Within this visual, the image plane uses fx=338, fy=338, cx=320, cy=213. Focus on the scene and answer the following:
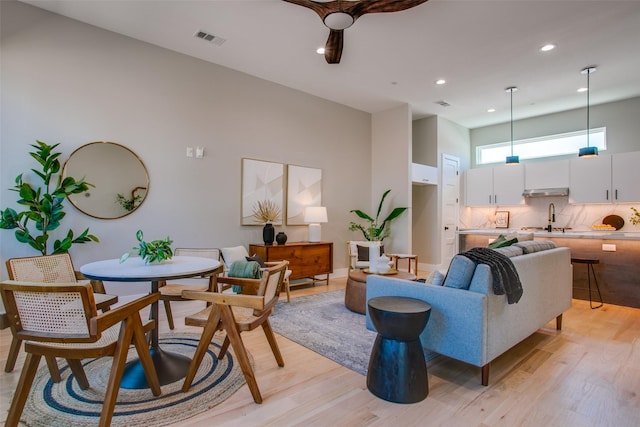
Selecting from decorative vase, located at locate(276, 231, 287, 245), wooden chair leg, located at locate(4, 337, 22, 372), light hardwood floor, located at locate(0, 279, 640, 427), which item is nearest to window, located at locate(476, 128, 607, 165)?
light hardwood floor, located at locate(0, 279, 640, 427)

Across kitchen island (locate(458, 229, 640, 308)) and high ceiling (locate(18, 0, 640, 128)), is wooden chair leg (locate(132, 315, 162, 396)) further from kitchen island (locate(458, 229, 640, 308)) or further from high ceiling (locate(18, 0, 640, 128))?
kitchen island (locate(458, 229, 640, 308))

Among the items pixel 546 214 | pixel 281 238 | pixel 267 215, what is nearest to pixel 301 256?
pixel 281 238

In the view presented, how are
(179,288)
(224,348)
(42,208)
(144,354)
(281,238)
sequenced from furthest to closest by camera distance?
(281,238) < (42,208) < (179,288) < (224,348) < (144,354)

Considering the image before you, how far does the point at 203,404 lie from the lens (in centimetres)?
204

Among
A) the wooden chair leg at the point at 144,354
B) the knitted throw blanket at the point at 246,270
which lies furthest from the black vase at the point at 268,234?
the wooden chair leg at the point at 144,354

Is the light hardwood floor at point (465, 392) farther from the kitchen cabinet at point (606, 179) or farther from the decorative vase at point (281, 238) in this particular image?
the kitchen cabinet at point (606, 179)

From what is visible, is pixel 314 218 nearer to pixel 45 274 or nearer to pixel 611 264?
pixel 45 274

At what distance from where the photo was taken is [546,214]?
6770 mm

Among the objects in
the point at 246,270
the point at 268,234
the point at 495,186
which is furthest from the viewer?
the point at 495,186

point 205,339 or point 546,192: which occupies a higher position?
point 546,192

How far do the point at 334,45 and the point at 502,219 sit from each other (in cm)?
587

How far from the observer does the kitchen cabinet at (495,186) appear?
6.86m

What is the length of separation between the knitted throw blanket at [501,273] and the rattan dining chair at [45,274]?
2.72 metres

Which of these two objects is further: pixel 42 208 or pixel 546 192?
pixel 546 192
